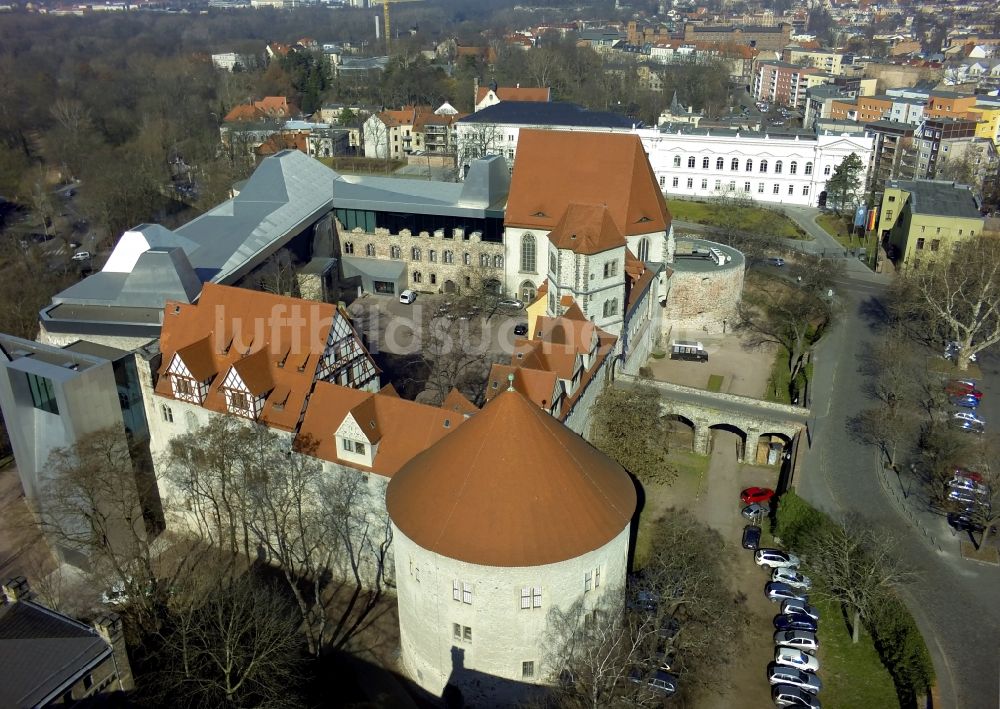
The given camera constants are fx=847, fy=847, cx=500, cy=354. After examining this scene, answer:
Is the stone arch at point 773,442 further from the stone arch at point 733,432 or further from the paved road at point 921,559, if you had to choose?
the paved road at point 921,559

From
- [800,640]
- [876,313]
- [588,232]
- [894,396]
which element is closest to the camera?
[800,640]

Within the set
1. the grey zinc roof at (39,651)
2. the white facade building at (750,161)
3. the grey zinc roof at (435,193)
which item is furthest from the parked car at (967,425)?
the white facade building at (750,161)

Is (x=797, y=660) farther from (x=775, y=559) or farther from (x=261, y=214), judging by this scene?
(x=261, y=214)

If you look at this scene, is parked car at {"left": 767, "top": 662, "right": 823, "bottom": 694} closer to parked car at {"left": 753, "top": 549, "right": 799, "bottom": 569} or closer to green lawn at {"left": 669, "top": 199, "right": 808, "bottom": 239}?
parked car at {"left": 753, "top": 549, "right": 799, "bottom": 569}

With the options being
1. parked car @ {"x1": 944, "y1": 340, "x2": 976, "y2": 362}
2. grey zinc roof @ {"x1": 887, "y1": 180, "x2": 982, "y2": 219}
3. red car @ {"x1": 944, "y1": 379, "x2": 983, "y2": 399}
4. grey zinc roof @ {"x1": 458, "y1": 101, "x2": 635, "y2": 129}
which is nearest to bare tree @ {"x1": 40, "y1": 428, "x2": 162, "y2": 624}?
red car @ {"x1": 944, "y1": 379, "x2": 983, "y2": 399}

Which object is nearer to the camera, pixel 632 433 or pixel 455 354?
pixel 632 433

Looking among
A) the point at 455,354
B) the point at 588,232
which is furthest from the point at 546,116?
the point at 588,232
